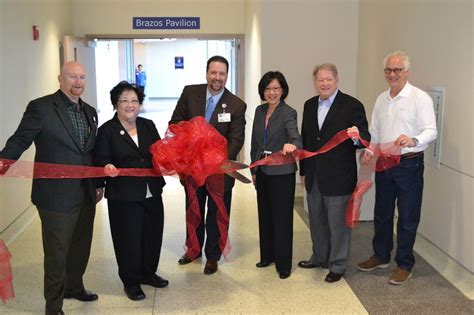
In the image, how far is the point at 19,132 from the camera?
3.00m

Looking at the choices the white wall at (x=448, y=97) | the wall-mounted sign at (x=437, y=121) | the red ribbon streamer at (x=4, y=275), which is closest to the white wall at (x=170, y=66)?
the white wall at (x=448, y=97)

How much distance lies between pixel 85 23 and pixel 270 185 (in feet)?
18.4

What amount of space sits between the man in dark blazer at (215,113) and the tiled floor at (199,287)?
0.86 feet

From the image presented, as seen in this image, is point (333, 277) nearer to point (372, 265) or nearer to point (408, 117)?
point (372, 265)

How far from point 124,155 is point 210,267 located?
4.15ft

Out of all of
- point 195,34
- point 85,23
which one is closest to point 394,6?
point 195,34

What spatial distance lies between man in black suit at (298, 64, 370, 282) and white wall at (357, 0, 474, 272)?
93 centimetres

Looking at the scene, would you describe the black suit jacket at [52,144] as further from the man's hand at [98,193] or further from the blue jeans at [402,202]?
the blue jeans at [402,202]

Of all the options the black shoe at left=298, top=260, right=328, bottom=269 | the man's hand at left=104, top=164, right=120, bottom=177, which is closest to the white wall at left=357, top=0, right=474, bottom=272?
the black shoe at left=298, top=260, right=328, bottom=269

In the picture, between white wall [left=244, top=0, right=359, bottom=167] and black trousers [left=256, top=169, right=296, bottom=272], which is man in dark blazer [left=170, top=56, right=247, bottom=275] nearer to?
black trousers [left=256, top=169, right=296, bottom=272]

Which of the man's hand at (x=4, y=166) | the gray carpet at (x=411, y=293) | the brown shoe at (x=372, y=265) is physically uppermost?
the man's hand at (x=4, y=166)

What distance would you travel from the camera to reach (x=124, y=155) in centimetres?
344

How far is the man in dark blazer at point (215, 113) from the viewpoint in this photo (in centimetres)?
392

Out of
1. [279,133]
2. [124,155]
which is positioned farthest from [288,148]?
[124,155]
